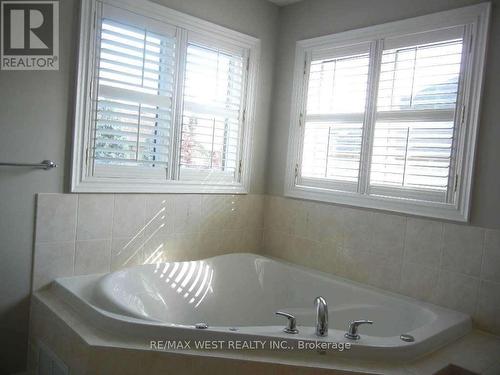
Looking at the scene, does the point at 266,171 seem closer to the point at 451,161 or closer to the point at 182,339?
the point at 451,161

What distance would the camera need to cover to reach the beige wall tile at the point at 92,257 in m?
2.48

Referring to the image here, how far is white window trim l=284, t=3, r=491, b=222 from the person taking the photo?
7.52 ft

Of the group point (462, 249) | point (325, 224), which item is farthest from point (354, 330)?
point (325, 224)

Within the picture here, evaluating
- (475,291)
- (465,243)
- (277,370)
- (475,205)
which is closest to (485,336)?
(475,291)

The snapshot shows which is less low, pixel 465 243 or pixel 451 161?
pixel 451 161

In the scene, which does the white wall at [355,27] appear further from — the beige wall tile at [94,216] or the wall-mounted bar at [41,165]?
the wall-mounted bar at [41,165]

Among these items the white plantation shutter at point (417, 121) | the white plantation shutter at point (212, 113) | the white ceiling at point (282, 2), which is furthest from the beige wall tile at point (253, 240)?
the white ceiling at point (282, 2)

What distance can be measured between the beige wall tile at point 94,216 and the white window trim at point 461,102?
1379mm

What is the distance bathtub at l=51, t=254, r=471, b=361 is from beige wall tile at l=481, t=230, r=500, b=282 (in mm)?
256

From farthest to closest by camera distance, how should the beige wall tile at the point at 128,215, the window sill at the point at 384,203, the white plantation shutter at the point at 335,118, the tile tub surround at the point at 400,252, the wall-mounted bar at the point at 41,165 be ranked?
the white plantation shutter at the point at 335,118 < the beige wall tile at the point at 128,215 < the window sill at the point at 384,203 < the tile tub surround at the point at 400,252 < the wall-mounted bar at the point at 41,165

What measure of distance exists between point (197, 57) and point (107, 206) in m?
1.15

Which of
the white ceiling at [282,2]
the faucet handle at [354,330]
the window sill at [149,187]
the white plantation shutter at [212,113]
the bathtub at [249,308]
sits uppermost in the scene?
the white ceiling at [282,2]

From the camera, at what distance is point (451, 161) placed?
2.39 meters

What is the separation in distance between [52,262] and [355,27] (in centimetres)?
238
